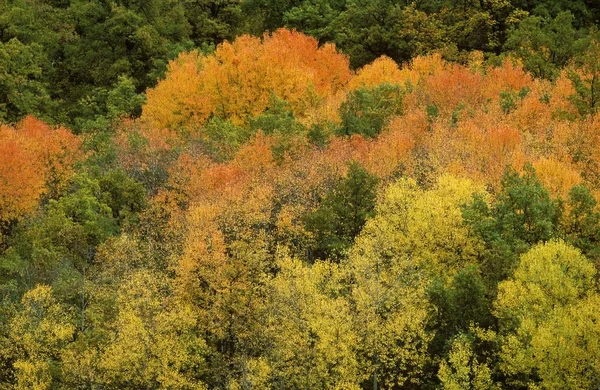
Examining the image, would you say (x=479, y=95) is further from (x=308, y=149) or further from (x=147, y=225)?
(x=147, y=225)

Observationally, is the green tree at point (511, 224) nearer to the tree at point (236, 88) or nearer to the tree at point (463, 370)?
the tree at point (463, 370)

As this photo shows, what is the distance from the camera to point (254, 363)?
→ 48.7 meters

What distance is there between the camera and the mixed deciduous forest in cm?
4753

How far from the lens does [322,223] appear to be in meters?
57.0

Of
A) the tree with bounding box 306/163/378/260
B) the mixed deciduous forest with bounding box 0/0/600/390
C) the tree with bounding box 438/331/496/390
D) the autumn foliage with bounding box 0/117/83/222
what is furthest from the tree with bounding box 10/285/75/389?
the tree with bounding box 438/331/496/390

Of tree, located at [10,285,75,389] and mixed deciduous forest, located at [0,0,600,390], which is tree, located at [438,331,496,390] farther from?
tree, located at [10,285,75,389]

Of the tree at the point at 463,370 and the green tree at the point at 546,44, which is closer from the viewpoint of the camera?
the tree at the point at 463,370

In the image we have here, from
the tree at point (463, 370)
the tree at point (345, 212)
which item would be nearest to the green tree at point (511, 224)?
the tree at point (463, 370)

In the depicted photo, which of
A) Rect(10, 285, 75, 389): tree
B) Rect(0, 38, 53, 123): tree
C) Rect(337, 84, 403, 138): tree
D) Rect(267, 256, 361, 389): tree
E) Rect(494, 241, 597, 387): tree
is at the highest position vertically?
Rect(494, 241, 597, 387): tree

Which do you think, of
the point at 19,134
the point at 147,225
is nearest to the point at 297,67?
the point at 19,134

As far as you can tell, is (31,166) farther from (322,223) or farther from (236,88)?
(322,223)

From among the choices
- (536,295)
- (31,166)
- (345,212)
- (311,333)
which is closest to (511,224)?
(536,295)

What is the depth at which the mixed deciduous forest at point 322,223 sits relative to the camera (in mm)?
47531

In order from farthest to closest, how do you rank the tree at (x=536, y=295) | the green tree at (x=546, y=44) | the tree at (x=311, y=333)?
1. the green tree at (x=546, y=44)
2. the tree at (x=311, y=333)
3. the tree at (x=536, y=295)
